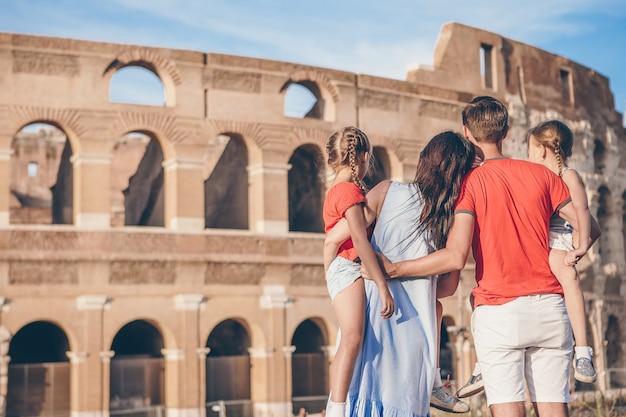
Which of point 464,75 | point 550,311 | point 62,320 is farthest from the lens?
point 464,75

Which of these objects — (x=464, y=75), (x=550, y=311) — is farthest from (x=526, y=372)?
(x=464, y=75)

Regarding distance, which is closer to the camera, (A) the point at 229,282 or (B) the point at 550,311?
(B) the point at 550,311

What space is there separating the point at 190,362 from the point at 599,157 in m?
14.8

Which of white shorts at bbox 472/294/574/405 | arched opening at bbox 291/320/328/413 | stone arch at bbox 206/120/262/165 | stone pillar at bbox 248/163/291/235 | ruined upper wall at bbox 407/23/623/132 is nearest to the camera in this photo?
white shorts at bbox 472/294/574/405

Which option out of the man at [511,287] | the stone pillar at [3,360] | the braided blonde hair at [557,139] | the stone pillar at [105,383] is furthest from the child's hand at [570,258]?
the stone pillar at [3,360]

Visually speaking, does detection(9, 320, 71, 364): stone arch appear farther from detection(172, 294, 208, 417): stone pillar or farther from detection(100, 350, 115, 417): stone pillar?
detection(172, 294, 208, 417): stone pillar

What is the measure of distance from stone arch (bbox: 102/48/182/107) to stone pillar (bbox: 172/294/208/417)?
4.04m

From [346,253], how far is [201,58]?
48.1ft

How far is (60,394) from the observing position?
57.7ft

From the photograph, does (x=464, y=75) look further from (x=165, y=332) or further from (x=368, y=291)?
(x=368, y=291)

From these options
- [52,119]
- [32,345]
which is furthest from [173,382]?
[52,119]

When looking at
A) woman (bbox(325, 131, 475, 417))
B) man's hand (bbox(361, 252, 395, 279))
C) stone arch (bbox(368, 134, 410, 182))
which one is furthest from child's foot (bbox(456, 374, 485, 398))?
stone arch (bbox(368, 134, 410, 182))

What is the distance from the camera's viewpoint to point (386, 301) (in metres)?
4.65

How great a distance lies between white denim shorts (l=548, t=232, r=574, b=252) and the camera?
5070 millimetres
